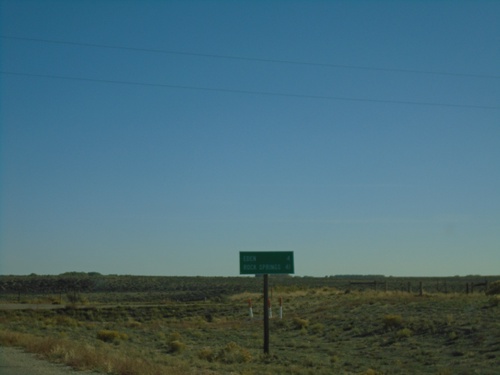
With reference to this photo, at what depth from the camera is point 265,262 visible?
93.8ft

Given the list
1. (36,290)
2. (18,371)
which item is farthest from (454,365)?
(36,290)

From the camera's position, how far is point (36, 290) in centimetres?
11488

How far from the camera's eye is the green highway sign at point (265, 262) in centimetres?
2848

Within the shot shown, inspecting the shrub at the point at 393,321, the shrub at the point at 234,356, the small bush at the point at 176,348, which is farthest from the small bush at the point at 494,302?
the small bush at the point at 176,348

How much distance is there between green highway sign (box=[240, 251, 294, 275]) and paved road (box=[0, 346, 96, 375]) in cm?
908

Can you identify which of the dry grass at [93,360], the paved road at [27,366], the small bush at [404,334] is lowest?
the small bush at [404,334]

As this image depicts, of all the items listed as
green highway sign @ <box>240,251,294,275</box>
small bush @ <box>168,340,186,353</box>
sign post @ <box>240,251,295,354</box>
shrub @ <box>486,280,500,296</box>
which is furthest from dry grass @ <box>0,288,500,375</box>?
shrub @ <box>486,280,500,296</box>

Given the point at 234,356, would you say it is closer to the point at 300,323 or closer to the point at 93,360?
the point at 93,360

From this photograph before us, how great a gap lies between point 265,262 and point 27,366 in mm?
11235

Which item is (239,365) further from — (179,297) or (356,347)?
(179,297)

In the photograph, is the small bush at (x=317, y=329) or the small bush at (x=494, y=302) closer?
the small bush at (x=494, y=302)

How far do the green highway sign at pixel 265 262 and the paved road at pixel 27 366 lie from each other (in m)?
9.08

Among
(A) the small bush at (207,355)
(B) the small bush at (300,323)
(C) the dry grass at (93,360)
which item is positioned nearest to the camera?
(C) the dry grass at (93,360)

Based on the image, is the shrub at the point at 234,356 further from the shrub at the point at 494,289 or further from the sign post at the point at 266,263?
the shrub at the point at 494,289
